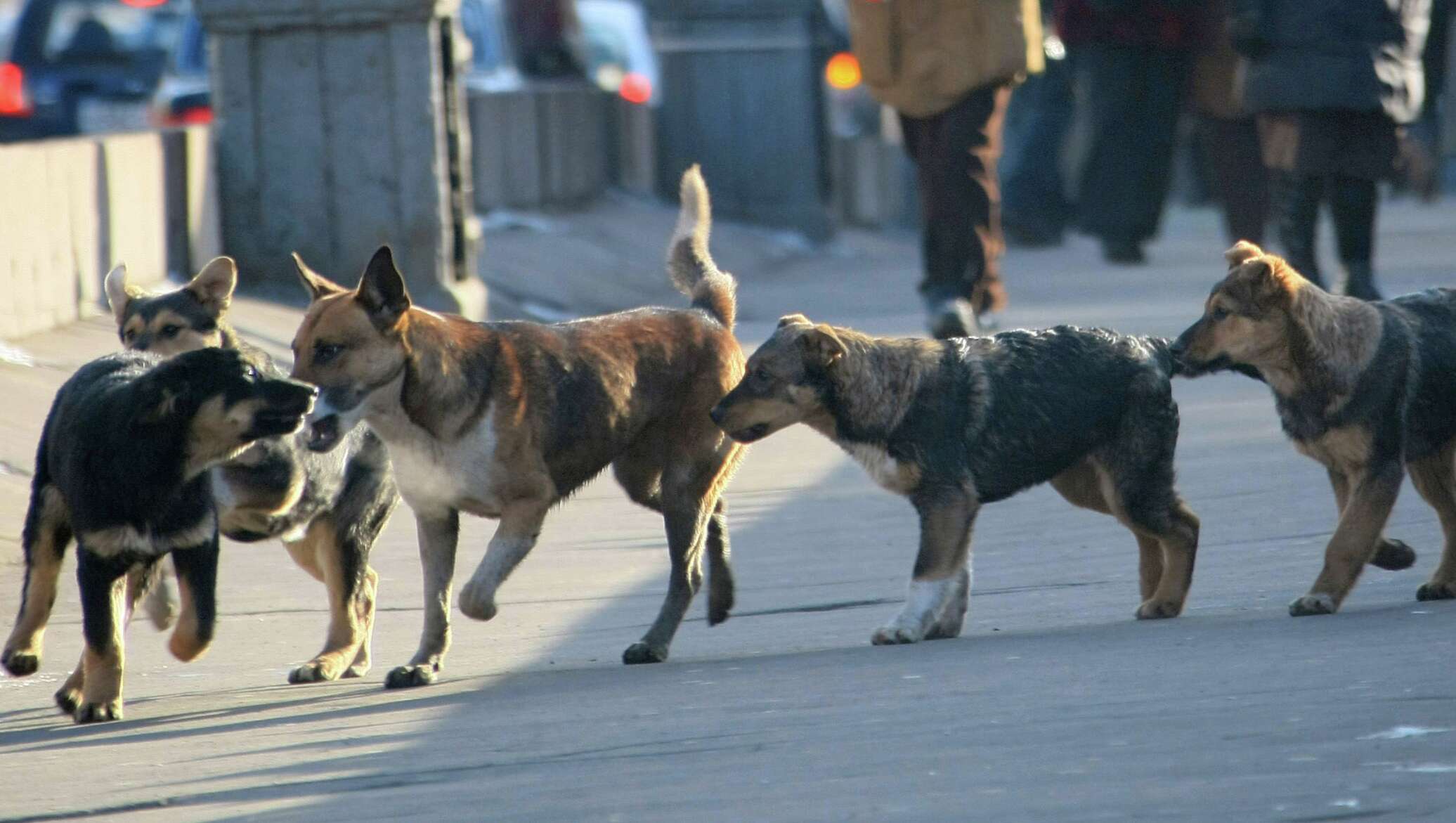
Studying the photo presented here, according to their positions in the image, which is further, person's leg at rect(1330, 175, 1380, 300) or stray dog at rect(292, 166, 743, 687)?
person's leg at rect(1330, 175, 1380, 300)

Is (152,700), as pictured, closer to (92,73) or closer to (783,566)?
(783,566)

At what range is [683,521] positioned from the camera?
→ 6.95 meters

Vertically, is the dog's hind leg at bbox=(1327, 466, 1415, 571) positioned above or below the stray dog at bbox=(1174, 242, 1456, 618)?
below

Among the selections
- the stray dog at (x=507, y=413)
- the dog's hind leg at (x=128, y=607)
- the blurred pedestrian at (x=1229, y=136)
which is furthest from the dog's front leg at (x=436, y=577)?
the blurred pedestrian at (x=1229, y=136)

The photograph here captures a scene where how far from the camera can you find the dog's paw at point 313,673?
259 inches

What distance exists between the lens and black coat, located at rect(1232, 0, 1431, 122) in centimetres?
1110

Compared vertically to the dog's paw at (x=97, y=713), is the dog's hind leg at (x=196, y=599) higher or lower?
higher

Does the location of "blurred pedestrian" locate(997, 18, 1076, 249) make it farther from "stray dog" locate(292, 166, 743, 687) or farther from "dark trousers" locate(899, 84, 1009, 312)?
"stray dog" locate(292, 166, 743, 687)

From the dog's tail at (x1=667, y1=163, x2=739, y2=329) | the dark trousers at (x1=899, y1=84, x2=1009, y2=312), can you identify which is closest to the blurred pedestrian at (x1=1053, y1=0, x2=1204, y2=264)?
the dark trousers at (x1=899, y1=84, x2=1009, y2=312)

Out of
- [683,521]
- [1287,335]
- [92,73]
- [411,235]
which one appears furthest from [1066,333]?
[92,73]

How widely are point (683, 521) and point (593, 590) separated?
3.04ft

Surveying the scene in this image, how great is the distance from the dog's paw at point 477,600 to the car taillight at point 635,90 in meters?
14.7

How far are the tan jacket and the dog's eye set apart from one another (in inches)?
233

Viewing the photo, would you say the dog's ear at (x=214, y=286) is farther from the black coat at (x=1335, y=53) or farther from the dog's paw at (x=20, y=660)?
the black coat at (x=1335, y=53)
